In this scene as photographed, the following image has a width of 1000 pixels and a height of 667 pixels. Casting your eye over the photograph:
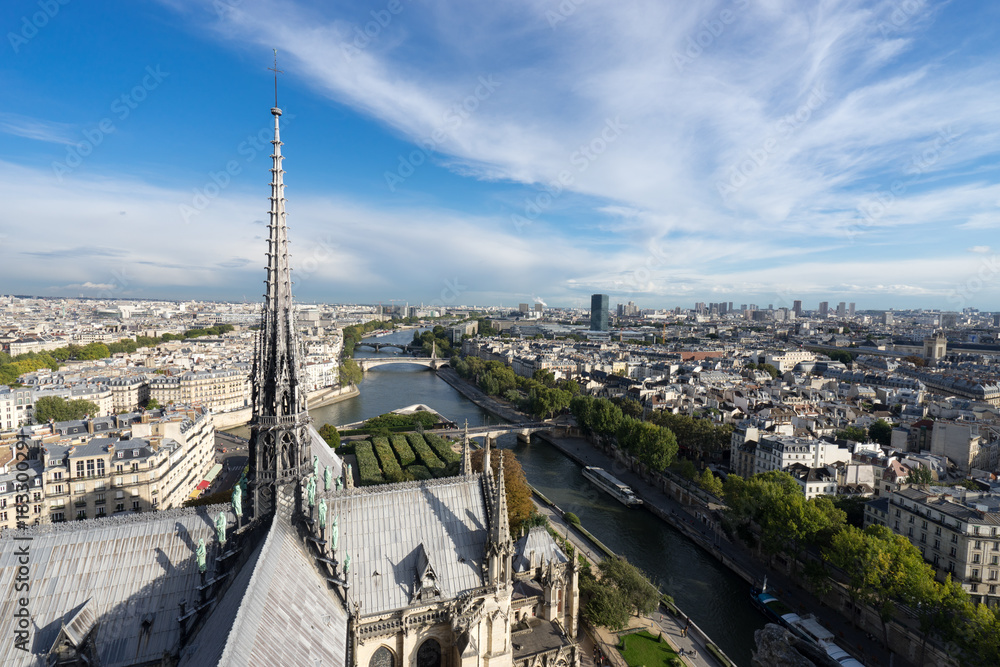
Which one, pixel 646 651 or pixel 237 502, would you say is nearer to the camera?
pixel 237 502

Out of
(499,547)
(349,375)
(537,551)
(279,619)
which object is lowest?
(349,375)

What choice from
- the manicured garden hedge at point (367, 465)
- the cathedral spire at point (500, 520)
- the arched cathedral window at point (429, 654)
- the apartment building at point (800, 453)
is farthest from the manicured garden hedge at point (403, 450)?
the apartment building at point (800, 453)

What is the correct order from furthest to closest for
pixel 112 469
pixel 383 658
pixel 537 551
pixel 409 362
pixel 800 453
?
pixel 409 362, pixel 800 453, pixel 112 469, pixel 537 551, pixel 383 658

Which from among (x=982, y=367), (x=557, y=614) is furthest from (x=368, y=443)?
(x=982, y=367)

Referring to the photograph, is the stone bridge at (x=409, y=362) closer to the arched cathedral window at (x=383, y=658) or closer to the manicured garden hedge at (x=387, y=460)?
the manicured garden hedge at (x=387, y=460)

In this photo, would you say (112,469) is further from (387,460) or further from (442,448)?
(442,448)

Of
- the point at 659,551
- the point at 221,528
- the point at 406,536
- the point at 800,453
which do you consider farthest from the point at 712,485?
the point at 221,528

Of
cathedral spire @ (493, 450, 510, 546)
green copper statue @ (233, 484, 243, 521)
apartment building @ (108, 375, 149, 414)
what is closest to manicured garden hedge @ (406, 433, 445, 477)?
cathedral spire @ (493, 450, 510, 546)

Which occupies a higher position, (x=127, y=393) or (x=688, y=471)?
(x=127, y=393)
